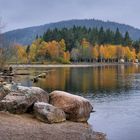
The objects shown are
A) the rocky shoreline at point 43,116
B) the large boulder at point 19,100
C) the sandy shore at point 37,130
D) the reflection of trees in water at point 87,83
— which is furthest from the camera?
the reflection of trees in water at point 87,83

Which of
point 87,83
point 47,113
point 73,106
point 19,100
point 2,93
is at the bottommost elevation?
point 87,83

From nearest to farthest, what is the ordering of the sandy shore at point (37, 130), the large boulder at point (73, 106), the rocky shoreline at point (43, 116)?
the sandy shore at point (37, 130), the rocky shoreline at point (43, 116), the large boulder at point (73, 106)

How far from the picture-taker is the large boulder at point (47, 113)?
98.3 ft

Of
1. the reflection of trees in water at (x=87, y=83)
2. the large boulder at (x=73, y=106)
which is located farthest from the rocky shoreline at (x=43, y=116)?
the reflection of trees in water at (x=87, y=83)

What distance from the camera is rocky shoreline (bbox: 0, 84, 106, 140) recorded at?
2555cm

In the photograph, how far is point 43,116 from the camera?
30125 mm

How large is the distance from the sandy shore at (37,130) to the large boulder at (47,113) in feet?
1.78

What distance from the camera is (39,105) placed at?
30.8m

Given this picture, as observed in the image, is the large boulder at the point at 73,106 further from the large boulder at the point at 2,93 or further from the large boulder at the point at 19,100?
the large boulder at the point at 2,93

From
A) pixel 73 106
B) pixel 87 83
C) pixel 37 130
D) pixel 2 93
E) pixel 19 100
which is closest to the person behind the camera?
pixel 37 130

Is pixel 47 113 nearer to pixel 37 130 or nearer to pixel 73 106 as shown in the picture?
pixel 73 106

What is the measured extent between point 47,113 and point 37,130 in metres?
3.84

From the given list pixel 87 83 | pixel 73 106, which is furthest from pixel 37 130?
pixel 87 83

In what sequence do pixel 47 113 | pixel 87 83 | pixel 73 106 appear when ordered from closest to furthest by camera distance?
pixel 47 113 < pixel 73 106 < pixel 87 83
